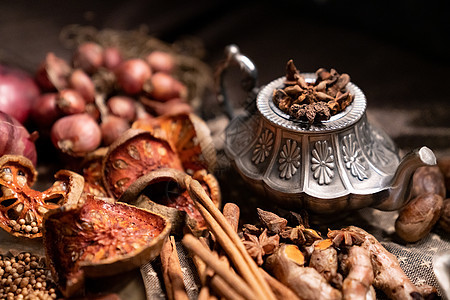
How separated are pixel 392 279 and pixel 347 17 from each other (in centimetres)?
163

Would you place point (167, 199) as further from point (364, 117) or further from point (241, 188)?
point (364, 117)

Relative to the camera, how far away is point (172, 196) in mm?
1220

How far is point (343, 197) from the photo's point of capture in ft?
3.58

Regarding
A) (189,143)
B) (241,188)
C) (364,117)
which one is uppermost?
(364,117)

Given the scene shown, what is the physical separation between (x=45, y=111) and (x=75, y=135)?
19 cm

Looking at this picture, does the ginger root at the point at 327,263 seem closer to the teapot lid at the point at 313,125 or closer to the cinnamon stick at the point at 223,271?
the cinnamon stick at the point at 223,271

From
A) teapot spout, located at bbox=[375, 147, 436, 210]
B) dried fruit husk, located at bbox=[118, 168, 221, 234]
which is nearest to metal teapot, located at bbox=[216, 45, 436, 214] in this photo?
teapot spout, located at bbox=[375, 147, 436, 210]

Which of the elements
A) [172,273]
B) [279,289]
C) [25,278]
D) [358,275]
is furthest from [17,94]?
[358,275]

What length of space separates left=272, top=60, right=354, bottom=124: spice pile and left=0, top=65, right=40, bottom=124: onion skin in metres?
0.89

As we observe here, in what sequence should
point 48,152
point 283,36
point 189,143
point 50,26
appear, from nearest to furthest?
point 189,143 → point 48,152 → point 50,26 → point 283,36

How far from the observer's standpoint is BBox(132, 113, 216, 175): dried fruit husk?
1.31m

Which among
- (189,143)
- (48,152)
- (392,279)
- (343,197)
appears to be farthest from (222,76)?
A: (392,279)

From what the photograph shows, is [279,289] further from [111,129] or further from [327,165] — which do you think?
[111,129]

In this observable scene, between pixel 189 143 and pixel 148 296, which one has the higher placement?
pixel 189 143
